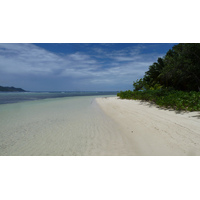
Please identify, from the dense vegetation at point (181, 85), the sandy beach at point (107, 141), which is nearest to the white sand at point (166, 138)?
the sandy beach at point (107, 141)

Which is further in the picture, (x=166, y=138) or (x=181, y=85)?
(x=181, y=85)

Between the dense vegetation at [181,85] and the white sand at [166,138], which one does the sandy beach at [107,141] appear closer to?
the white sand at [166,138]

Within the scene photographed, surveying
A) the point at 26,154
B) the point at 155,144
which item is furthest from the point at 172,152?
the point at 26,154

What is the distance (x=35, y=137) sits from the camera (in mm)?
4449

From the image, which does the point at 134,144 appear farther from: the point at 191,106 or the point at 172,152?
the point at 191,106

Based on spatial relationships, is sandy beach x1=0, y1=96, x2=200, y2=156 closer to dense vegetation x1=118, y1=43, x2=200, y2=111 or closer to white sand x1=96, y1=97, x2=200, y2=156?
white sand x1=96, y1=97, x2=200, y2=156

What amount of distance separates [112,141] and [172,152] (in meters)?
1.75

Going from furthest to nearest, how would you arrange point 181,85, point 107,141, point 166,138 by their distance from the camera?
point 181,85 → point 107,141 → point 166,138

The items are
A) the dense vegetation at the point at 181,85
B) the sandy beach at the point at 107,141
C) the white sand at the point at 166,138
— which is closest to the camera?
the white sand at the point at 166,138

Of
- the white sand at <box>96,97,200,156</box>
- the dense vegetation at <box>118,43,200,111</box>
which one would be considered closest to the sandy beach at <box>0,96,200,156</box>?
the white sand at <box>96,97,200,156</box>

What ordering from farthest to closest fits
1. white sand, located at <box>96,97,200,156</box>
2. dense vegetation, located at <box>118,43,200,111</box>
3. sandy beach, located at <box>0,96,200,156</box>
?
dense vegetation, located at <box>118,43,200,111</box> < sandy beach, located at <box>0,96,200,156</box> < white sand, located at <box>96,97,200,156</box>

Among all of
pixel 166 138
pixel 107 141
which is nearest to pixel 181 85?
pixel 166 138

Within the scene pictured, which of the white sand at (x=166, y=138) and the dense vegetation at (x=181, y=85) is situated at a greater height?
the dense vegetation at (x=181, y=85)

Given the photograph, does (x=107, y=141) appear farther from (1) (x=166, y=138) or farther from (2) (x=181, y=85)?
(2) (x=181, y=85)
